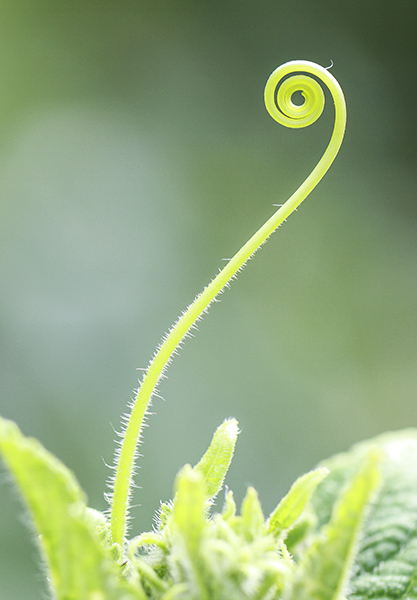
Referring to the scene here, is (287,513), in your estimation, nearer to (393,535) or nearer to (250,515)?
(250,515)

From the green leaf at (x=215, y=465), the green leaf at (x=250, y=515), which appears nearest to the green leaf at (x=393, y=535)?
the green leaf at (x=215, y=465)

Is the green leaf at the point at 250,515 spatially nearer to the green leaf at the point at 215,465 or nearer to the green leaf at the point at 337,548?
the green leaf at the point at 337,548

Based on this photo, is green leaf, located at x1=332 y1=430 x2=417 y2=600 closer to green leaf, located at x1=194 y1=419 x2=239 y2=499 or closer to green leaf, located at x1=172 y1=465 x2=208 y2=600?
green leaf, located at x1=194 y1=419 x2=239 y2=499

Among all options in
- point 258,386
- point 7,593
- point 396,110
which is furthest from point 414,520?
point 396,110

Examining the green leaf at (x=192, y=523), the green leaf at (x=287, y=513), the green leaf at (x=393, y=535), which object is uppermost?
the green leaf at (x=192, y=523)

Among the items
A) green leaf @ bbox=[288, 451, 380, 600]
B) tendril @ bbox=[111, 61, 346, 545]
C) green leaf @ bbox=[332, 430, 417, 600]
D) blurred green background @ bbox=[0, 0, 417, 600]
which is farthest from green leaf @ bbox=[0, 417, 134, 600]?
blurred green background @ bbox=[0, 0, 417, 600]
